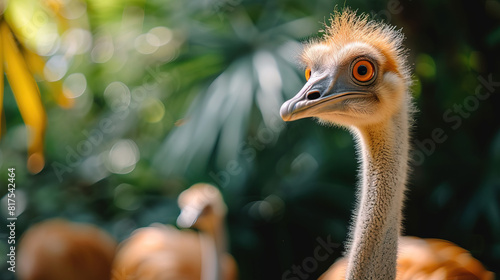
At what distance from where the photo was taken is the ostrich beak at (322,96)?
1221 millimetres

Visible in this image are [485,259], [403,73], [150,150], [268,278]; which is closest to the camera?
[403,73]

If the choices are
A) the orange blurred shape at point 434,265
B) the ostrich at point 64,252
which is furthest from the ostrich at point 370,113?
the ostrich at point 64,252

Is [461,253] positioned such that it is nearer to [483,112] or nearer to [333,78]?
[483,112]

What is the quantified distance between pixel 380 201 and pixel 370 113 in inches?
8.0

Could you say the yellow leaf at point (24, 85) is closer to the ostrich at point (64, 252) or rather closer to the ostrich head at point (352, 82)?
the ostrich head at point (352, 82)

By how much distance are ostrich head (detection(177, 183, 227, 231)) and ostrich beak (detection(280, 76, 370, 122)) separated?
1924mm

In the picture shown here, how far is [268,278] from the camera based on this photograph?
3.60m

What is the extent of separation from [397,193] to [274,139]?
204 cm

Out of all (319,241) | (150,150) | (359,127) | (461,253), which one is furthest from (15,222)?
(359,127)

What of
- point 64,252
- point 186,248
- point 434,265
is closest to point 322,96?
point 434,265

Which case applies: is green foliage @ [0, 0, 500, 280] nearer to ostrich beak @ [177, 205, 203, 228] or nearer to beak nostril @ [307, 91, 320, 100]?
ostrich beak @ [177, 205, 203, 228]

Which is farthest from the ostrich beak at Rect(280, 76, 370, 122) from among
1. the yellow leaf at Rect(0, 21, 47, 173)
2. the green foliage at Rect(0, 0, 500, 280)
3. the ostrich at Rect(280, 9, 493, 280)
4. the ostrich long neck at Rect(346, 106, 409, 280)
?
the green foliage at Rect(0, 0, 500, 280)

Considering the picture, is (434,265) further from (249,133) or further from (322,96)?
(249,133)

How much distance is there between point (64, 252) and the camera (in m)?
4.08
